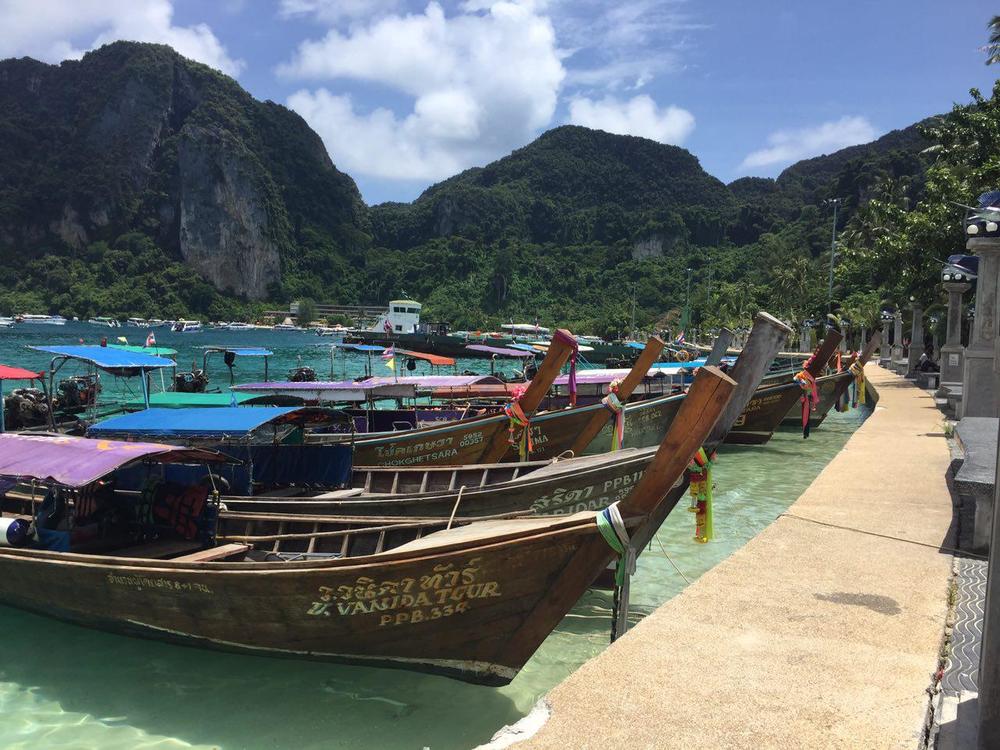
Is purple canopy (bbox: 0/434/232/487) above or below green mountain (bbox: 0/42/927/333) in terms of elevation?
below

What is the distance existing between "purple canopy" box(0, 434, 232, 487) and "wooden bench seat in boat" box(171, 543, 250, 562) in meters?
0.90

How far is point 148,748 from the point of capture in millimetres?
5348

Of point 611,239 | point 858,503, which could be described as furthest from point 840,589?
point 611,239

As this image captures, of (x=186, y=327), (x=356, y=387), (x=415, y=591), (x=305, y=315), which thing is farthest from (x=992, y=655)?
(x=305, y=315)

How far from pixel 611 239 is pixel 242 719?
152m

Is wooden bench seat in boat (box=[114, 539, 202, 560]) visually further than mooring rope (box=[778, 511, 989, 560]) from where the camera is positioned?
Yes

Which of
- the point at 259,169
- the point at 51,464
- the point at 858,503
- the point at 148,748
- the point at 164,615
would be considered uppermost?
the point at 259,169

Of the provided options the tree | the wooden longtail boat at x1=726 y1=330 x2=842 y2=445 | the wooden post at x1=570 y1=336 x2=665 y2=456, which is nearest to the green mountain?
the tree

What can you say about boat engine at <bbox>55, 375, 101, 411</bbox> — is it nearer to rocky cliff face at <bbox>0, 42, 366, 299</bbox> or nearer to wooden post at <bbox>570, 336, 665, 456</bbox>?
wooden post at <bbox>570, 336, 665, 456</bbox>

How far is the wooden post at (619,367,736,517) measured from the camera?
4.95 metres

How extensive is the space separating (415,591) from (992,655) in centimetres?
377

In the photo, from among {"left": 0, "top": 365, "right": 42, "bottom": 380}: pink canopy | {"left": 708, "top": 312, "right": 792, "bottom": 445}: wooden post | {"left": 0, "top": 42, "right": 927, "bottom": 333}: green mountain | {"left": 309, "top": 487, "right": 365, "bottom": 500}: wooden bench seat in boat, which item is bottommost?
{"left": 309, "top": 487, "right": 365, "bottom": 500}: wooden bench seat in boat

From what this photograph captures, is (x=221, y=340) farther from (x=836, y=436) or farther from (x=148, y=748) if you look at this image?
(x=148, y=748)

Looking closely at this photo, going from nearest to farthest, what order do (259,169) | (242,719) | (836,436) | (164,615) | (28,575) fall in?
1. (242,719)
2. (164,615)
3. (28,575)
4. (836,436)
5. (259,169)
